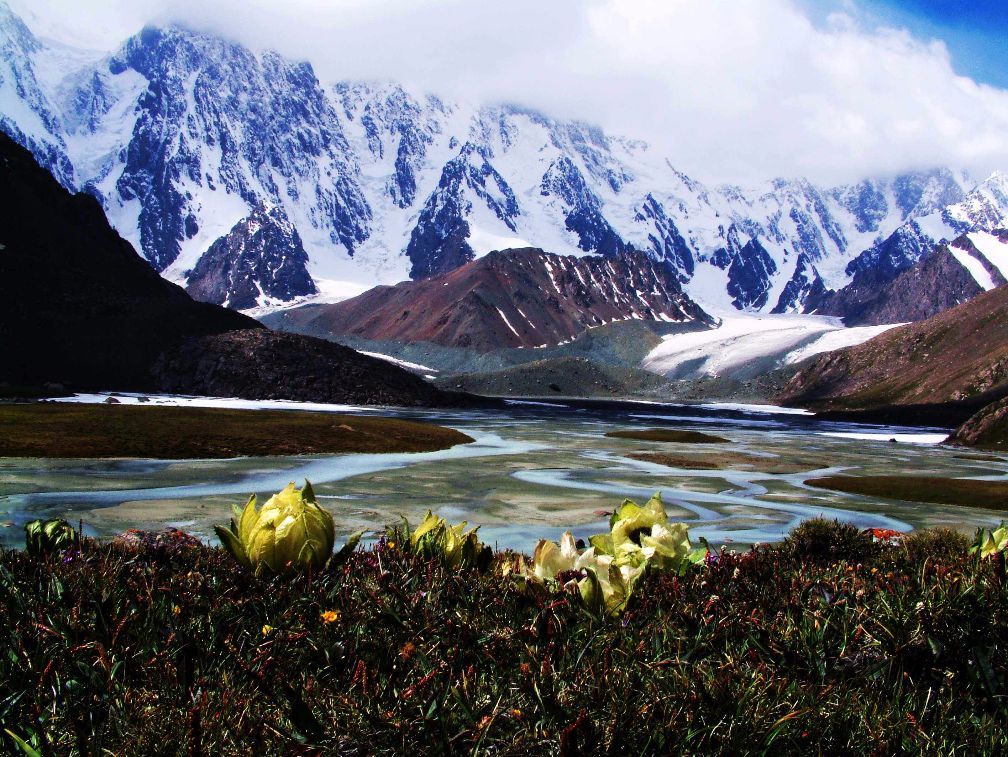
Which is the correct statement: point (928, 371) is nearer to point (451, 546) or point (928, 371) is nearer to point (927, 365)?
point (927, 365)

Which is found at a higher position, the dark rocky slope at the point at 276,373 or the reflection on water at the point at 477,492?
the dark rocky slope at the point at 276,373

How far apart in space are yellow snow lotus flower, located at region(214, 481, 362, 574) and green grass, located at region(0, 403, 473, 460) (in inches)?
969

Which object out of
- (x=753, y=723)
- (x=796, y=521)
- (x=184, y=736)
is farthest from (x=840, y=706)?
(x=796, y=521)

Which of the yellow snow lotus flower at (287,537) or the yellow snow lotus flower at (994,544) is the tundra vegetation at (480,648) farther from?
the yellow snow lotus flower at (994,544)

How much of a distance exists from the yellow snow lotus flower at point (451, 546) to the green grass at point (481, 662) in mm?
262

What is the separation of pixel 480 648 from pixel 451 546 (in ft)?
5.75

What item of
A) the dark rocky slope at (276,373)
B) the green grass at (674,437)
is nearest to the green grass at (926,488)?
the green grass at (674,437)

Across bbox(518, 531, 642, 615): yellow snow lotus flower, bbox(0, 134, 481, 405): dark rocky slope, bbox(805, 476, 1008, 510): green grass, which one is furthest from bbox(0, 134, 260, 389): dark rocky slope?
bbox(518, 531, 642, 615): yellow snow lotus flower

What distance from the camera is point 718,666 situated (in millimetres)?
3680

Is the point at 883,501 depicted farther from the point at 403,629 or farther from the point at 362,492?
the point at 403,629

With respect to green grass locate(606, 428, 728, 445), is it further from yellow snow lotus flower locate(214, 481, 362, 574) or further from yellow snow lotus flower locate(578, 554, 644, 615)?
yellow snow lotus flower locate(214, 481, 362, 574)

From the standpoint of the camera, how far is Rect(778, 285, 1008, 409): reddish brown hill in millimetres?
134500

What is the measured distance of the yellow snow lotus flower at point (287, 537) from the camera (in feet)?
16.1

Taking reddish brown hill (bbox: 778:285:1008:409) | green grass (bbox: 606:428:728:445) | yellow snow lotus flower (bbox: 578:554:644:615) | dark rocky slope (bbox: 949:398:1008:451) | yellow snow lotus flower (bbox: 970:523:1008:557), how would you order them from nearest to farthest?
yellow snow lotus flower (bbox: 578:554:644:615), yellow snow lotus flower (bbox: 970:523:1008:557), green grass (bbox: 606:428:728:445), dark rocky slope (bbox: 949:398:1008:451), reddish brown hill (bbox: 778:285:1008:409)
